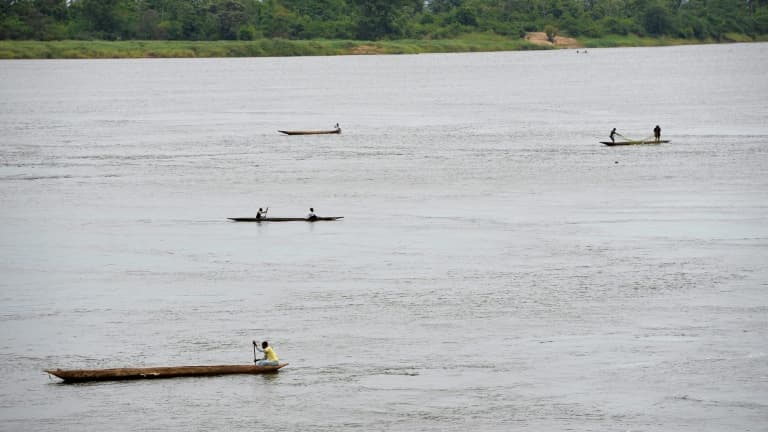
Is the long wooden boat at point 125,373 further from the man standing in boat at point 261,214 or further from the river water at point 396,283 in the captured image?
the man standing in boat at point 261,214

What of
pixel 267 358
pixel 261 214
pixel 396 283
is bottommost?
pixel 267 358

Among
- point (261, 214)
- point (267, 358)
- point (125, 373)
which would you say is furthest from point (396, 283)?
point (261, 214)

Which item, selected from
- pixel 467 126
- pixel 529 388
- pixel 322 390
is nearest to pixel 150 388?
pixel 322 390

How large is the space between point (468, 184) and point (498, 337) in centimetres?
3180

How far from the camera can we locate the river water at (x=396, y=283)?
115ft

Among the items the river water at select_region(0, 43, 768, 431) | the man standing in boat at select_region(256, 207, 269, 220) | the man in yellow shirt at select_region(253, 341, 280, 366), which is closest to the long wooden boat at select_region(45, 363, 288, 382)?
the river water at select_region(0, 43, 768, 431)

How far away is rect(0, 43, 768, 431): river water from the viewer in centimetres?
3516

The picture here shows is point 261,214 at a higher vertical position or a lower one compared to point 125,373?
higher

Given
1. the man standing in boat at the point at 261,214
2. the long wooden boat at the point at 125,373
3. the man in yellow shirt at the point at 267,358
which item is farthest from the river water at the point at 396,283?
the man standing in boat at the point at 261,214

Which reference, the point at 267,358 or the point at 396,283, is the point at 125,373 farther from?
the point at 396,283

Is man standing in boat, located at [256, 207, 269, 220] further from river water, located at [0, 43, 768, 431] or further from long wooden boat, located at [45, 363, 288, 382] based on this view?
long wooden boat, located at [45, 363, 288, 382]

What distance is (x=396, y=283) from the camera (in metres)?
47.9

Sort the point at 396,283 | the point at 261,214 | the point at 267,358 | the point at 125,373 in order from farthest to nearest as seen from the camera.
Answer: the point at 261,214, the point at 396,283, the point at 267,358, the point at 125,373

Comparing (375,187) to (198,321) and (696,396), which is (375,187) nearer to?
(198,321)
